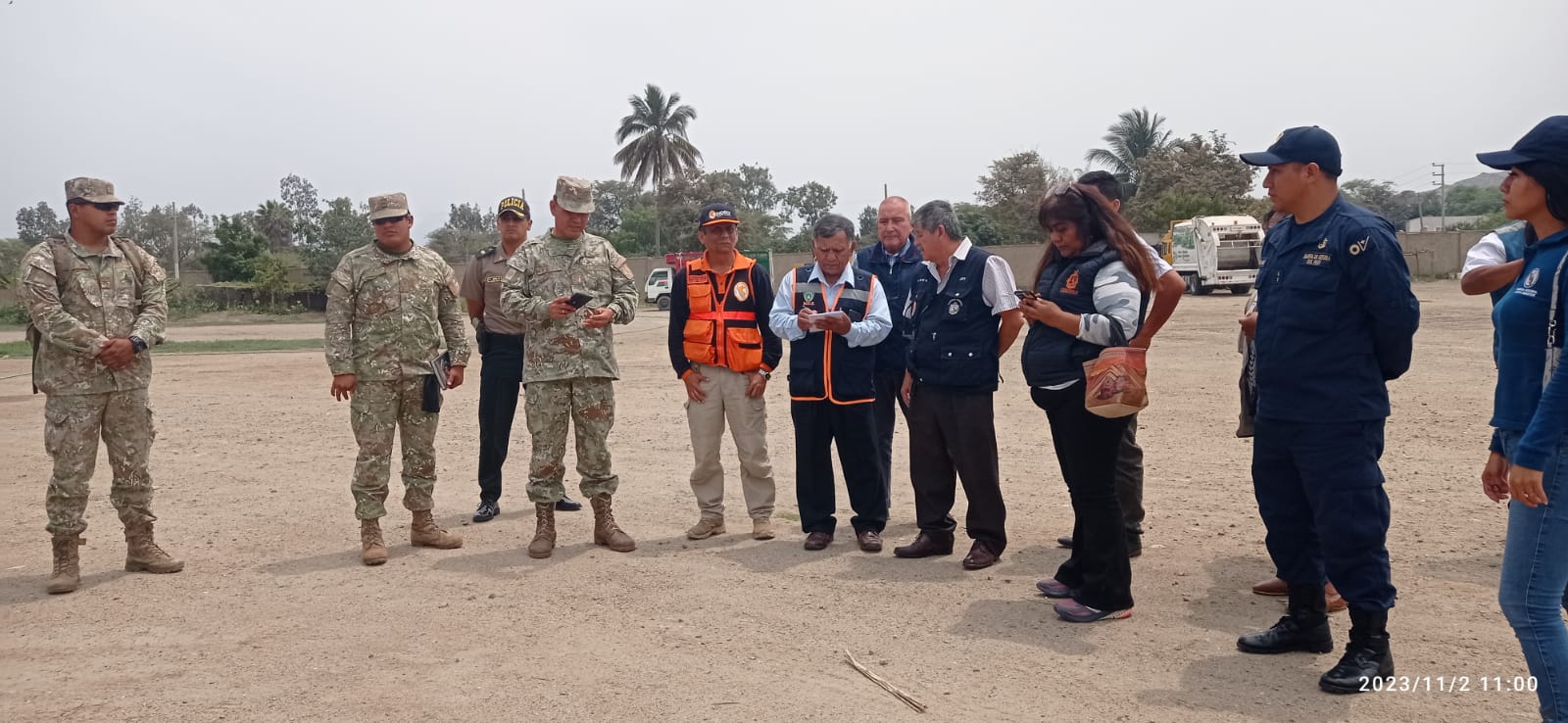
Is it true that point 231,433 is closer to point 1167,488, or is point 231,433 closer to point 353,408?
point 353,408

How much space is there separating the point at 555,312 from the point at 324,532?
7.37ft

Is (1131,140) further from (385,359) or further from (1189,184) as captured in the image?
(385,359)

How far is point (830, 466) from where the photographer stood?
6359 mm

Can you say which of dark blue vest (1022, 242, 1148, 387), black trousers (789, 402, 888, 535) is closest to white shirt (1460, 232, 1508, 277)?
dark blue vest (1022, 242, 1148, 387)

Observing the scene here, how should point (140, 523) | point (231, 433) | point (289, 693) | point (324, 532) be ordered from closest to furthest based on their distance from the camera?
point (289, 693) → point (140, 523) → point (324, 532) → point (231, 433)

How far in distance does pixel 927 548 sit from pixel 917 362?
104cm

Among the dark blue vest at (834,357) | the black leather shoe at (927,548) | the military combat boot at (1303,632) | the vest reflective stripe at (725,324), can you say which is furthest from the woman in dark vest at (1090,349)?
the vest reflective stripe at (725,324)

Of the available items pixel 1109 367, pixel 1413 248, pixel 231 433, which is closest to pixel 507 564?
pixel 1109 367

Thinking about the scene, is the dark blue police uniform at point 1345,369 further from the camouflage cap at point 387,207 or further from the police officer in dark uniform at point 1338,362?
the camouflage cap at point 387,207

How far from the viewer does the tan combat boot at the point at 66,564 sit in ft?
18.6

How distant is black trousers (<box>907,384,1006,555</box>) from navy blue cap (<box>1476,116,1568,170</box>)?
267cm

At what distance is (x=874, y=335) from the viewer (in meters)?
6.11

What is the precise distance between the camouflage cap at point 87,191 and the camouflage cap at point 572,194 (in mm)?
2386

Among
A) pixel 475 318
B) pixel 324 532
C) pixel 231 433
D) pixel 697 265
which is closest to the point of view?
pixel 697 265
